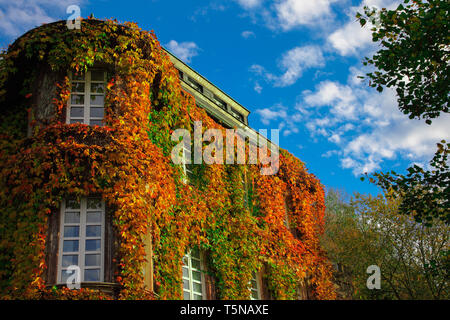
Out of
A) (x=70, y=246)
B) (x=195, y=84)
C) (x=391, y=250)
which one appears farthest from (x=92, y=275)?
(x=391, y=250)

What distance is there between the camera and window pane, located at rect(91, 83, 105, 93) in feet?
51.6

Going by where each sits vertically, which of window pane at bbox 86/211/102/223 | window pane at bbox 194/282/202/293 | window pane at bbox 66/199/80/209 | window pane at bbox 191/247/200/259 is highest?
window pane at bbox 66/199/80/209

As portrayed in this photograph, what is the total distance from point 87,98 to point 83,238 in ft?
15.6

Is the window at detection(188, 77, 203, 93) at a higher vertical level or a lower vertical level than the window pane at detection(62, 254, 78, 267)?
higher

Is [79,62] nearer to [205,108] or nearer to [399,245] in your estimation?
[205,108]

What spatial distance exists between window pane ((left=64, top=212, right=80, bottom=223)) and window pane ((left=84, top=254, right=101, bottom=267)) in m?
1.14

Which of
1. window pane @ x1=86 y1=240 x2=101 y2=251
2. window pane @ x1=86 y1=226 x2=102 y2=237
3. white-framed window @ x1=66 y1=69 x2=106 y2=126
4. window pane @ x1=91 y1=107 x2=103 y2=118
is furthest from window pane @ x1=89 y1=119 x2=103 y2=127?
window pane @ x1=86 y1=240 x2=101 y2=251

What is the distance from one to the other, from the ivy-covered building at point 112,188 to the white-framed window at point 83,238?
3 cm

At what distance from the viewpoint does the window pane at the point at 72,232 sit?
1339cm

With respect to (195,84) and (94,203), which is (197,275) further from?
(195,84)

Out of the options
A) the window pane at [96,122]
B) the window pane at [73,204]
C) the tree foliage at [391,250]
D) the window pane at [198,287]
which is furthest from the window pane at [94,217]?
the tree foliage at [391,250]

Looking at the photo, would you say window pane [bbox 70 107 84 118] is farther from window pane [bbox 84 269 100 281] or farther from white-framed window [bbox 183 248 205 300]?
white-framed window [bbox 183 248 205 300]

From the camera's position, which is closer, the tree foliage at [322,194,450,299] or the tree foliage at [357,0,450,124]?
the tree foliage at [357,0,450,124]
